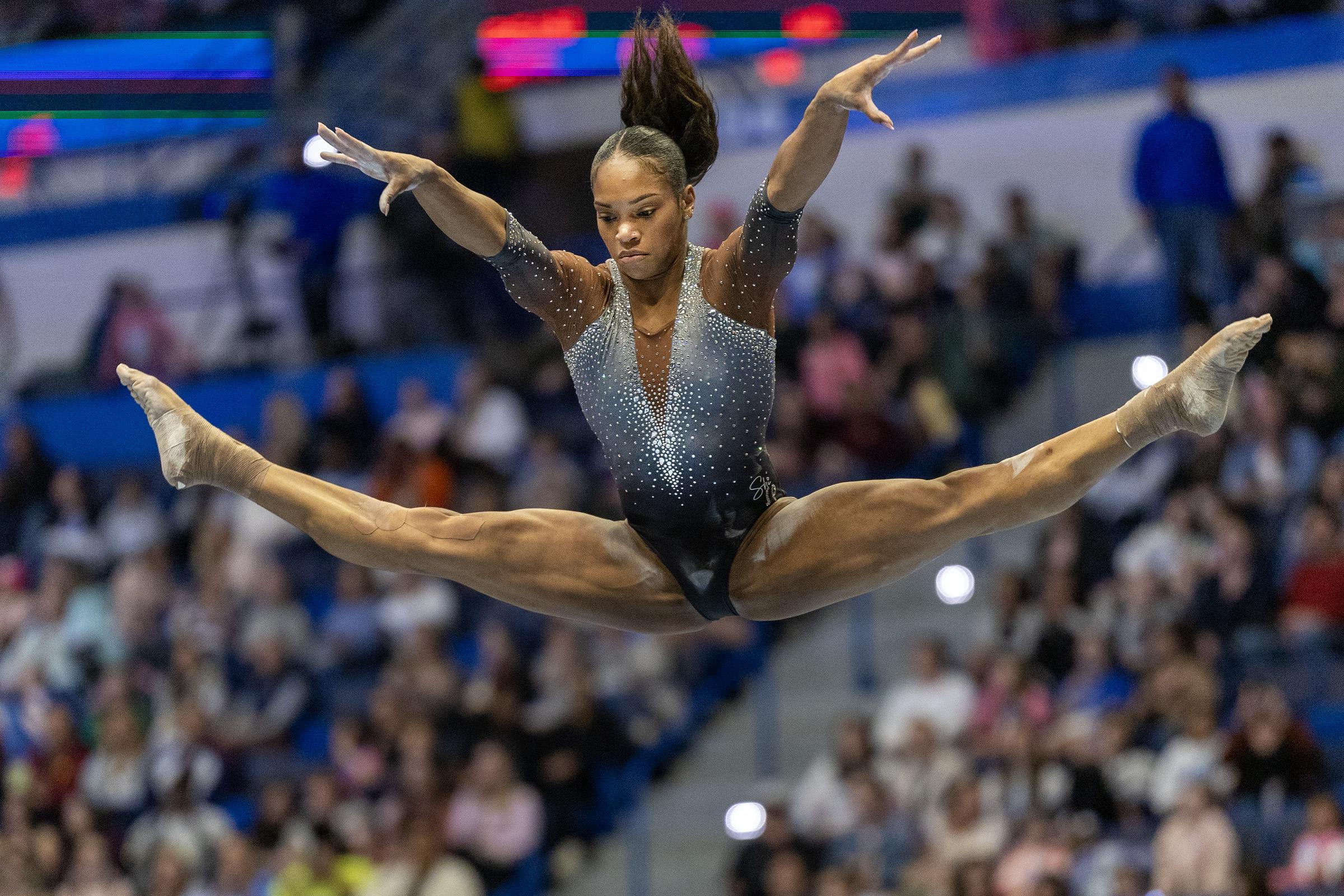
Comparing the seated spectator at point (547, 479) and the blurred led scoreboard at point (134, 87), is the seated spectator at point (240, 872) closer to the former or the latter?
the seated spectator at point (547, 479)

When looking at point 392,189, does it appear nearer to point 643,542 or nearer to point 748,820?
point 643,542

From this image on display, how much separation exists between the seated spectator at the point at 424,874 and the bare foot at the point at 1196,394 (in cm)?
564

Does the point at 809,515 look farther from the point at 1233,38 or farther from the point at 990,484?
the point at 1233,38

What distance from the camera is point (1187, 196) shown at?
9.74 m

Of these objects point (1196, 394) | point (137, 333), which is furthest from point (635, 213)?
point (137, 333)

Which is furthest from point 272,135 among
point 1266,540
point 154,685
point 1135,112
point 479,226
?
point 479,226

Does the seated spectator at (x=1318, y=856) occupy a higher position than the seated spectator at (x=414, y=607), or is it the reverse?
the seated spectator at (x=414, y=607)

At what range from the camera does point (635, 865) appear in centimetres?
933

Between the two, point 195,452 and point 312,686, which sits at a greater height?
point 195,452

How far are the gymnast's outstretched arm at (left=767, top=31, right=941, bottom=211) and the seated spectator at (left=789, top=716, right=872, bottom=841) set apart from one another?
16.2 ft

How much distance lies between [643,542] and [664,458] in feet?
0.93

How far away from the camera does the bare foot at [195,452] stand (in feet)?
15.5

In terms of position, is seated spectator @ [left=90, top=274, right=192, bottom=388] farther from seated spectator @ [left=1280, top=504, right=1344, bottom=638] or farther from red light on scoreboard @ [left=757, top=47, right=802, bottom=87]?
seated spectator @ [left=1280, top=504, right=1344, bottom=638]

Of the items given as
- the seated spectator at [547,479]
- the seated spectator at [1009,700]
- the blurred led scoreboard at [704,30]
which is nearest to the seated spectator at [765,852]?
the seated spectator at [1009,700]
